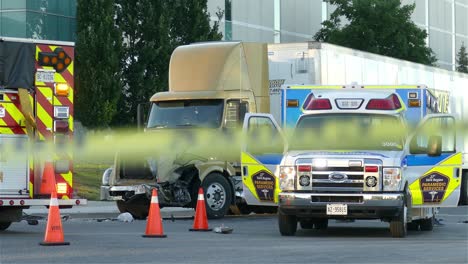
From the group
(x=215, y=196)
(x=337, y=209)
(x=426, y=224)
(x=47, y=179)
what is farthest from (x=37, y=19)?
(x=337, y=209)

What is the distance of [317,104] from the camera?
20.2m

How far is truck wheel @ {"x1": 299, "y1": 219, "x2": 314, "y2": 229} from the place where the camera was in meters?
20.9

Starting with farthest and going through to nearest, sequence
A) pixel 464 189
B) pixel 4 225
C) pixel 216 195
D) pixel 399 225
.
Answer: pixel 464 189 < pixel 216 195 < pixel 4 225 < pixel 399 225

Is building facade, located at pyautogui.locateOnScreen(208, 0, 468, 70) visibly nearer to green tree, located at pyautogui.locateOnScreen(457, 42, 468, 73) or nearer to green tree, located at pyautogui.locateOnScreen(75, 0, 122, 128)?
green tree, located at pyautogui.locateOnScreen(457, 42, 468, 73)

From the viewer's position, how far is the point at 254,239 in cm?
1858

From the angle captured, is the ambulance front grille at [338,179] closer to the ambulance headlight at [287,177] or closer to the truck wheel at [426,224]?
the ambulance headlight at [287,177]

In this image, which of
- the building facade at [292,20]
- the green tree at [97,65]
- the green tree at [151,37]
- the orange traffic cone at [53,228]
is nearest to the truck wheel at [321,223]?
the orange traffic cone at [53,228]

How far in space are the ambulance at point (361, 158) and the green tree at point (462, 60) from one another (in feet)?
199

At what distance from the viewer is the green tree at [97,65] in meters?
43.5

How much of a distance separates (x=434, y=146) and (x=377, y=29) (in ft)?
158

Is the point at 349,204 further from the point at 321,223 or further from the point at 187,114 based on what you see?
the point at 187,114

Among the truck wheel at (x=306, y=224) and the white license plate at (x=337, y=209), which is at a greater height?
the white license plate at (x=337, y=209)

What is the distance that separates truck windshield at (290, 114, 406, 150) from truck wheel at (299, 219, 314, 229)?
5.61 ft

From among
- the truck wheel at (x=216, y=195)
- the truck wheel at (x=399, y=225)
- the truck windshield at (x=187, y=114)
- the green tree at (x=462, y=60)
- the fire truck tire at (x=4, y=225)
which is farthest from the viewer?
the green tree at (x=462, y=60)
